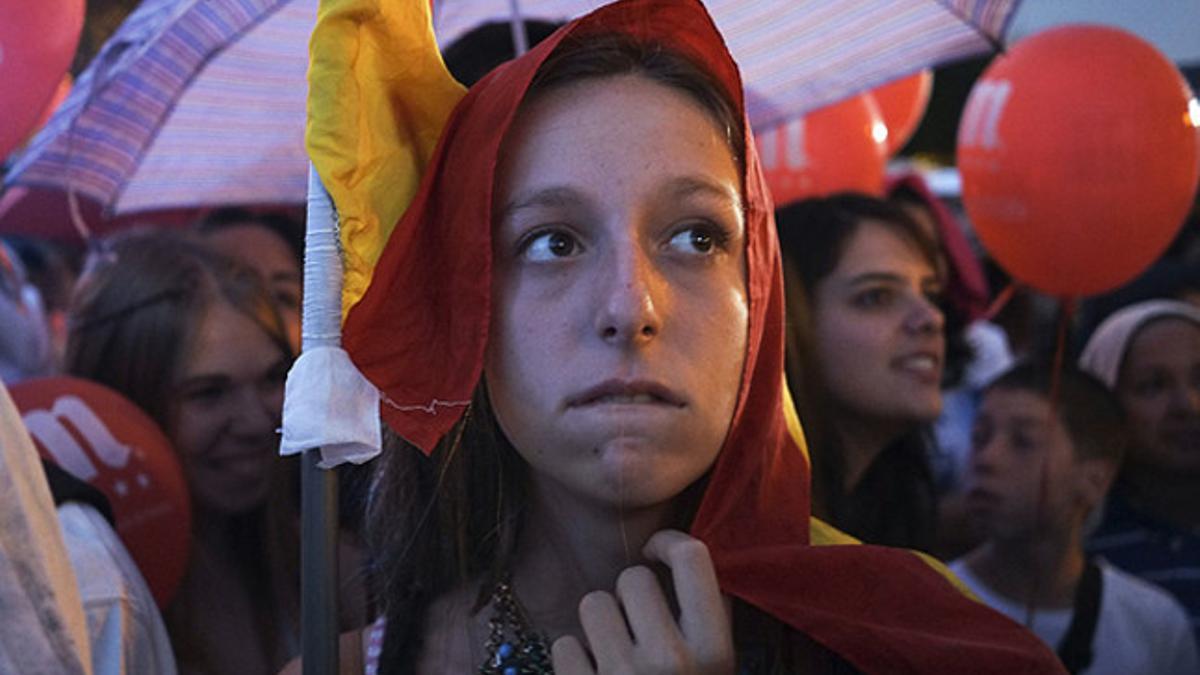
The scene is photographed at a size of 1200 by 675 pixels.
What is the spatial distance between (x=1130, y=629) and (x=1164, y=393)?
952mm

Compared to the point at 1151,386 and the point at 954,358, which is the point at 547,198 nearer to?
the point at 1151,386

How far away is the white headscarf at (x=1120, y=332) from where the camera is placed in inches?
→ 168

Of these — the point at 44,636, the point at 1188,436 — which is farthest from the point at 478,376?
the point at 1188,436

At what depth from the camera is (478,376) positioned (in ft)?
5.43

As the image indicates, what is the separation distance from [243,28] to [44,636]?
4.90ft

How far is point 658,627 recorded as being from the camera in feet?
5.37

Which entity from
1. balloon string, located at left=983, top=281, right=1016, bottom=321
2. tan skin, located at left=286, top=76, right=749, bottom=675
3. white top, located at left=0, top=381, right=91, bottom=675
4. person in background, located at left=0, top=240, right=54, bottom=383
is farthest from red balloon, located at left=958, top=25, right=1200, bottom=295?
person in background, located at left=0, top=240, right=54, bottom=383

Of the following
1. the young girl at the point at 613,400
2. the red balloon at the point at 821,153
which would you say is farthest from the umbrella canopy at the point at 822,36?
the young girl at the point at 613,400

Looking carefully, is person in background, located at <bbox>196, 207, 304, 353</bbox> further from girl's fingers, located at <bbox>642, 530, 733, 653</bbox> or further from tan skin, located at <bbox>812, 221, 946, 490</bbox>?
girl's fingers, located at <bbox>642, 530, 733, 653</bbox>

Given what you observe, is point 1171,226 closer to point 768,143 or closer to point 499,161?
point 768,143

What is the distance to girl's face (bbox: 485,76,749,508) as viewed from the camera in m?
1.64

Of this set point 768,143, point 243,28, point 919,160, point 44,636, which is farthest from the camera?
point 919,160

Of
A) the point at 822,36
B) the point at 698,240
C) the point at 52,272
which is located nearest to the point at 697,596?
the point at 698,240

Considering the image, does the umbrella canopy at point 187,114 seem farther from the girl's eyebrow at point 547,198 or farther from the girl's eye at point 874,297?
the girl's eye at point 874,297
